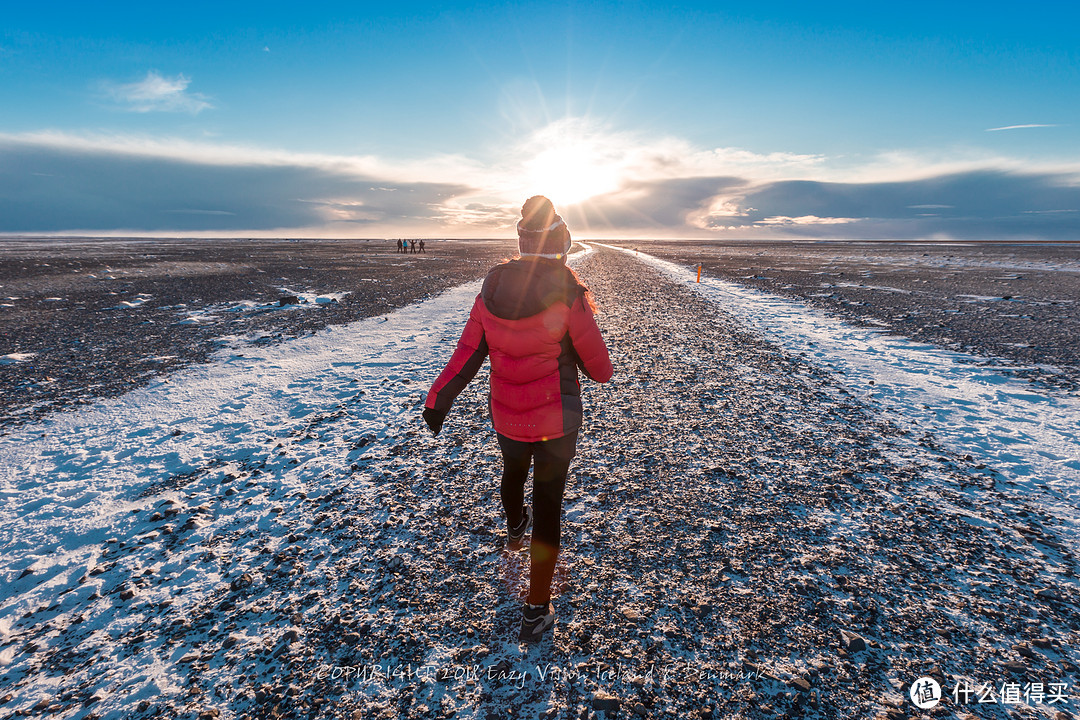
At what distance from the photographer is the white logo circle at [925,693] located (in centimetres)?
244

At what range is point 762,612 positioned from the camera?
303 cm

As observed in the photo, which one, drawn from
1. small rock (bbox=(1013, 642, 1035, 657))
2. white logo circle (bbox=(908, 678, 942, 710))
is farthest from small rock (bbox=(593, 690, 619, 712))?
small rock (bbox=(1013, 642, 1035, 657))

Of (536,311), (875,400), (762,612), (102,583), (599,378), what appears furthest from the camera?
(875,400)

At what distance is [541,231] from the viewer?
2.77 m

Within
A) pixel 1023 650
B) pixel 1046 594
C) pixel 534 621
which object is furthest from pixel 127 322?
pixel 1046 594

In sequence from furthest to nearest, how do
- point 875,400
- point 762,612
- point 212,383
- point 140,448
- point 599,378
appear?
1. point 212,383
2. point 875,400
3. point 140,448
4. point 762,612
5. point 599,378

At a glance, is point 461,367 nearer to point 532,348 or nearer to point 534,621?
point 532,348

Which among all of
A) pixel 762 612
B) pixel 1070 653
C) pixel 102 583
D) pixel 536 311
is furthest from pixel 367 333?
pixel 1070 653

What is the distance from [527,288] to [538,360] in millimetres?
469

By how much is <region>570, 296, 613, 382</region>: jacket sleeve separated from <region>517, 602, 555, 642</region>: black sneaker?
162 centimetres

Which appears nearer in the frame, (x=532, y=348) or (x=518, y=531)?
(x=532, y=348)

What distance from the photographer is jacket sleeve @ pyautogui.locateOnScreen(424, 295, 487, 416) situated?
9.58 feet

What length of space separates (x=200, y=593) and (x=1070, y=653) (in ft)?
19.2

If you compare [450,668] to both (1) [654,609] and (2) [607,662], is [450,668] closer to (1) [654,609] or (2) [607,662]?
(2) [607,662]
